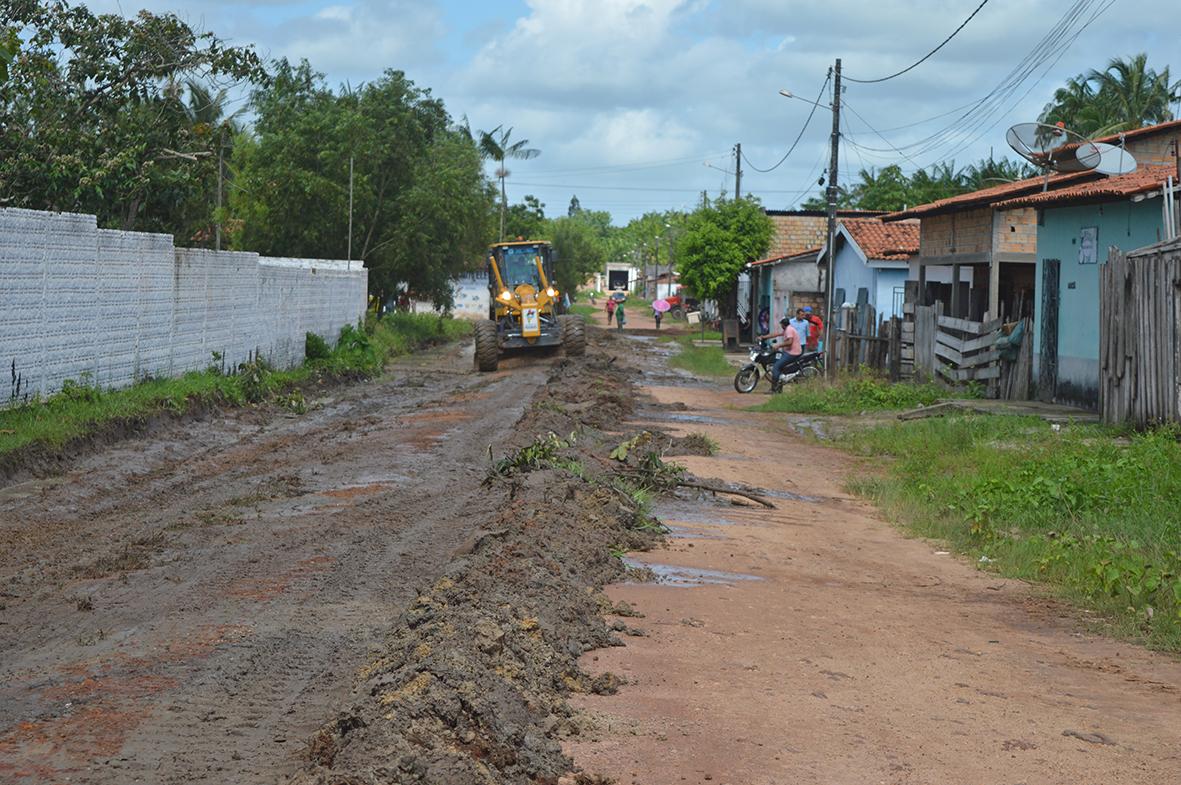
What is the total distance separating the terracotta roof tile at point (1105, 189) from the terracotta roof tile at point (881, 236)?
13462mm

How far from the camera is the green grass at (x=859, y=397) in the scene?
986 inches

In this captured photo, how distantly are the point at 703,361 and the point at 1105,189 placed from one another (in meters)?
23.3

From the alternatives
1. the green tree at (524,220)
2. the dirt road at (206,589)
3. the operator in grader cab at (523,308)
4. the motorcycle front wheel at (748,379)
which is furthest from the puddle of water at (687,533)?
the green tree at (524,220)

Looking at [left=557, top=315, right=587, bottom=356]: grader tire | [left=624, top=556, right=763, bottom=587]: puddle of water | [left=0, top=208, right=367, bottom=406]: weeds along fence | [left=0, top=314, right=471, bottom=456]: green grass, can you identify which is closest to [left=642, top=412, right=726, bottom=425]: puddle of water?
[left=0, top=314, right=471, bottom=456]: green grass

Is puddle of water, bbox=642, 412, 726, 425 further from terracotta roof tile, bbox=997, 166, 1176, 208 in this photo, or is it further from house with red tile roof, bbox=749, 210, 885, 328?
house with red tile roof, bbox=749, 210, 885, 328

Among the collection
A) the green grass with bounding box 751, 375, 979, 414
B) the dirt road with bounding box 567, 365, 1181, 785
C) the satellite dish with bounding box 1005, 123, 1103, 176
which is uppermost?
the satellite dish with bounding box 1005, 123, 1103, 176

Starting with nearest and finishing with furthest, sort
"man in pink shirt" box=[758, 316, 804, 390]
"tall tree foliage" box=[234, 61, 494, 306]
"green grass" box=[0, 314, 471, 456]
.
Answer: "green grass" box=[0, 314, 471, 456] → "man in pink shirt" box=[758, 316, 804, 390] → "tall tree foliage" box=[234, 61, 494, 306]

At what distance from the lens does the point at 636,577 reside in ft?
33.0

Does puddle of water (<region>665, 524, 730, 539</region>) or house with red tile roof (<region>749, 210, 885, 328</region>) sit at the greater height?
house with red tile roof (<region>749, 210, 885, 328</region>)

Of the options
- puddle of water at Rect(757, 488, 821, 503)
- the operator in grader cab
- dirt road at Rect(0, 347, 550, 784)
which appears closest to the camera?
dirt road at Rect(0, 347, 550, 784)

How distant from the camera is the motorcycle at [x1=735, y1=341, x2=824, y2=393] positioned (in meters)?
30.8

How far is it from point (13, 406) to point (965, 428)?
12352 mm

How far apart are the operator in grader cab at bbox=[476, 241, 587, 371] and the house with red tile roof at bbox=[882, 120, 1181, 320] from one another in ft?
28.2

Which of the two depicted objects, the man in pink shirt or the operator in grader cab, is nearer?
the man in pink shirt
